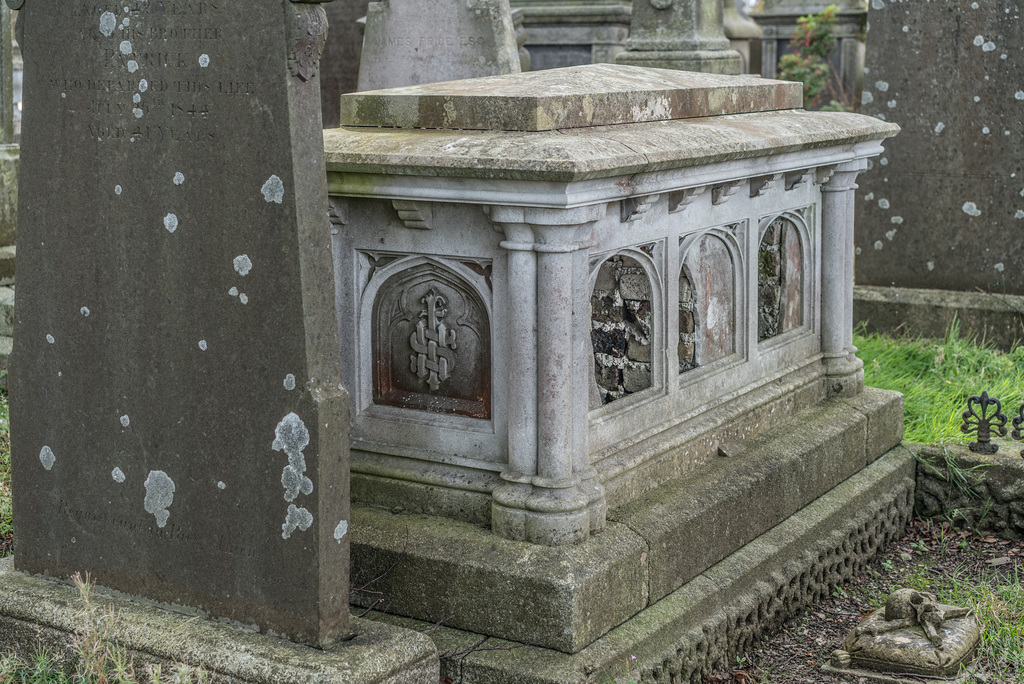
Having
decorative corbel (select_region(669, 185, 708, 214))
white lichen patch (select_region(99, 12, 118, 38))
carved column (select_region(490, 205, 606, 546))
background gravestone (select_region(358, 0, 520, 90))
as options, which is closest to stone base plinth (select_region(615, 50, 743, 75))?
background gravestone (select_region(358, 0, 520, 90))

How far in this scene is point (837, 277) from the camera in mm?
5242

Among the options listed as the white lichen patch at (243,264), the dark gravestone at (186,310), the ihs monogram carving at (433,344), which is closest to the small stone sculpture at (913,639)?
the ihs monogram carving at (433,344)

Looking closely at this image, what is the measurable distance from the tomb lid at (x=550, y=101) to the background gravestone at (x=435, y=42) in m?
1.43

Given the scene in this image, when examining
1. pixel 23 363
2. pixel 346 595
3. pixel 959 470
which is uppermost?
pixel 23 363

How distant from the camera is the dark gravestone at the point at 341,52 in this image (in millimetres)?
10742

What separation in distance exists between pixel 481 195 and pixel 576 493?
0.90 metres

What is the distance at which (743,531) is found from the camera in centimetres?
423

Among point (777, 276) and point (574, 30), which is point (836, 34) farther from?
point (777, 276)

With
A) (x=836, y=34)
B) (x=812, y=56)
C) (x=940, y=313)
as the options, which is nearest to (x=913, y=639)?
(x=940, y=313)

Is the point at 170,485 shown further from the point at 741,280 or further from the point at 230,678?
the point at 741,280

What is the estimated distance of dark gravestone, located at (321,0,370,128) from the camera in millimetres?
10742

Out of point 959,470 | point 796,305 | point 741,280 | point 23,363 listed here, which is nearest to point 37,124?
point 23,363

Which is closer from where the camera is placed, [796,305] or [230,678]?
[230,678]

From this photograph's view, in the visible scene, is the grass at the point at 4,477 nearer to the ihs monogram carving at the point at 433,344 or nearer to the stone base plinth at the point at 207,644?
the stone base plinth at the point at 207,644
